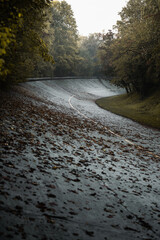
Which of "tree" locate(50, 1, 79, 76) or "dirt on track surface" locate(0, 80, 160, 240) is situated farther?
"tree" locate(50, 1, 79, 76)

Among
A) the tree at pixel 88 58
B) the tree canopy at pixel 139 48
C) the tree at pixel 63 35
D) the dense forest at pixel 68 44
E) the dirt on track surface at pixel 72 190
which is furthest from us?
the tree at pixel 88 58

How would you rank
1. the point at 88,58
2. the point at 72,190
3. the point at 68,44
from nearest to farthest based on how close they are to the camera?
the point at 72,190 → the point at 68,44 → the point at 88,58

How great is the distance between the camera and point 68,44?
57125 mm

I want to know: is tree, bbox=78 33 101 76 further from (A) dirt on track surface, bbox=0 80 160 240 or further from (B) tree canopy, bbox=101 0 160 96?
(A) dirt on track surface, bbox=0 80 160 240

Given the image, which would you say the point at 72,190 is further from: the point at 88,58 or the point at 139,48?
the point at 88,58

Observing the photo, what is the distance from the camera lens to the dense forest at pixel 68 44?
653 cm

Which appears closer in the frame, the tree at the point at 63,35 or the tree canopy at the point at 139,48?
the tree canopy at the point at 139,48

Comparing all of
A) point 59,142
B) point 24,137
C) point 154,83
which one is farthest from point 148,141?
point 154,83

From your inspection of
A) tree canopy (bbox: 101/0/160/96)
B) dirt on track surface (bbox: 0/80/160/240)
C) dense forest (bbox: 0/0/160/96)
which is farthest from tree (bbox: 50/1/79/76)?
dirt on track surface (bbox: 0/80/160/240)

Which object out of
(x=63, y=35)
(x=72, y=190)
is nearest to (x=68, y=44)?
(x=63, y=35)

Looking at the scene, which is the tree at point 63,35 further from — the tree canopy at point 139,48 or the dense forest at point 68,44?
the tree canopy at point 139,48

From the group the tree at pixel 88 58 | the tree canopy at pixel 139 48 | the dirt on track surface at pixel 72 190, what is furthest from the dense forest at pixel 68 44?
the dirt on track surface at pixel 72 190

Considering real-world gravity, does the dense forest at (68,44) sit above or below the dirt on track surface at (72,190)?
above

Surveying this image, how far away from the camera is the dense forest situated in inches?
257
